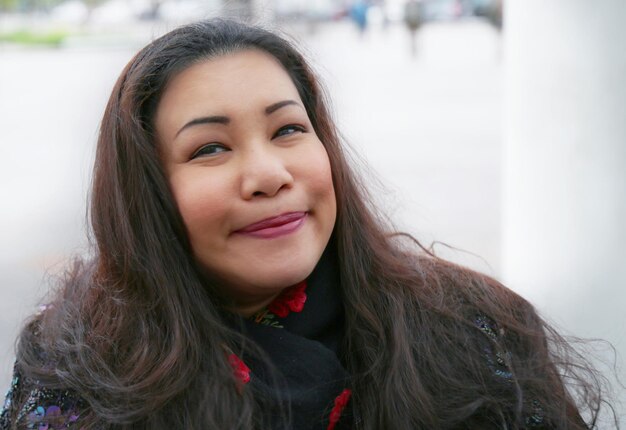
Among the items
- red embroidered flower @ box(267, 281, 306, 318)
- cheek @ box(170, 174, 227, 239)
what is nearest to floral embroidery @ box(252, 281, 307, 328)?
red embroidered flower @ box(267, 281, 306, 318)

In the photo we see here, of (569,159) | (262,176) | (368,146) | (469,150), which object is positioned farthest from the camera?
(368,146)

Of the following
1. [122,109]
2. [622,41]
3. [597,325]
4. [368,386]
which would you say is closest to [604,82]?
[622,41]

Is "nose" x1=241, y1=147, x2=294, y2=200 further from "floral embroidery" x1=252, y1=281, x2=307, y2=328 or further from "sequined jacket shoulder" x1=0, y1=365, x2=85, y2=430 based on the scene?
"sequined jacket shoulder" x1=0, y1=365, x2=85, y2=430

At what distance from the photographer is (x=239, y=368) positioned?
6.28 ft

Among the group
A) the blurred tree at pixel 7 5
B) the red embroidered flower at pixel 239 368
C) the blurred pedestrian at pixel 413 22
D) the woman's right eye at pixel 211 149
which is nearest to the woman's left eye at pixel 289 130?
the woman's right eye at pixel 211 149

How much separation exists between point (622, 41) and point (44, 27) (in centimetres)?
3095

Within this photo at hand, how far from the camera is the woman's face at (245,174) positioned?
72.5 inches

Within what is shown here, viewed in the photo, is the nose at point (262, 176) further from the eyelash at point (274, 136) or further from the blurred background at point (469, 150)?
the blurred background at point (469, 150)

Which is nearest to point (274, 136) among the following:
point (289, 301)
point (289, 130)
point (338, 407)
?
point (289, 130)

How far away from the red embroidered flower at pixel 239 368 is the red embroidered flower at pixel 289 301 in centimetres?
15

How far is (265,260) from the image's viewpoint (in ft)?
6.07

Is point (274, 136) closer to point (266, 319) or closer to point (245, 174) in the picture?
point (245, 174)

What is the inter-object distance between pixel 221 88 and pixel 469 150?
7.15m

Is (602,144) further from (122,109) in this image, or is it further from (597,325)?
(122,109)
